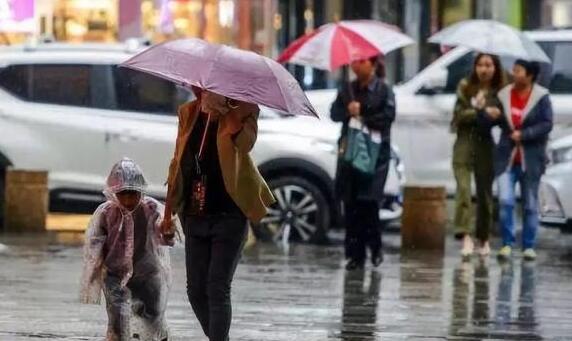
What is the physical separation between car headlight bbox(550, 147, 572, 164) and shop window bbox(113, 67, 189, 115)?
3.61 meters

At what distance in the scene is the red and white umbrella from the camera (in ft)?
46.2

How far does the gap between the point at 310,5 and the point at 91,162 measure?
8.12m

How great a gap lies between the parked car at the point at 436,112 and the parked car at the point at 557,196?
1912mm

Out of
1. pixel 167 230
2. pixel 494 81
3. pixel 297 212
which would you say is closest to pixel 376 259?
pixel 494 81

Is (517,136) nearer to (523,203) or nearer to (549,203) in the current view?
(523,203)

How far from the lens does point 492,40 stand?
15375 millimetres

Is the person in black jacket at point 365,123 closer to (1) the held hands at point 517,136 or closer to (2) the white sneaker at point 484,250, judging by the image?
(1) the held hands at point 517,136

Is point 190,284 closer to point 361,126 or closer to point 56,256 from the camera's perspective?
point 361,126

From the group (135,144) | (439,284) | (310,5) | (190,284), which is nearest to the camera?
(190,284)

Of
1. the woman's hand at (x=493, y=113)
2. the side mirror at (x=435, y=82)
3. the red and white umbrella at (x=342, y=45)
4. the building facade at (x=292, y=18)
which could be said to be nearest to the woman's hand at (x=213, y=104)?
the red and white umbrella at (x=342, y=45)

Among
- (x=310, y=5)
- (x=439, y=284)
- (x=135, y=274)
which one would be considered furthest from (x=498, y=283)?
(x=310, y=5)

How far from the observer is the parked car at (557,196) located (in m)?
16.0

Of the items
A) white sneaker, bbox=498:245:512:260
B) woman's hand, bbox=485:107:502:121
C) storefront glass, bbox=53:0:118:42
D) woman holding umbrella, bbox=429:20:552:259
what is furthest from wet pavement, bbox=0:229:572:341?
storefront glass, bbox=53:0:118:42

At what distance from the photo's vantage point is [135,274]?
948 cm
